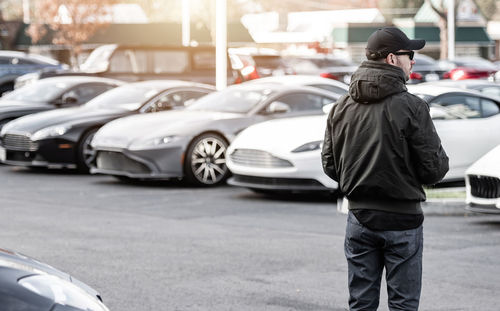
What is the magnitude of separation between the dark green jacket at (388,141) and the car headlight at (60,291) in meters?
1.29

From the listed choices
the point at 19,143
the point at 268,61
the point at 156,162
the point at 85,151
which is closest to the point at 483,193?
the point at 156,162

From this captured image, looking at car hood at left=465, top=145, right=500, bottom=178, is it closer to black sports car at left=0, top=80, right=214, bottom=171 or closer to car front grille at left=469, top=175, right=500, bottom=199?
car front grille at left=469, top=175, right=500, bottom=199

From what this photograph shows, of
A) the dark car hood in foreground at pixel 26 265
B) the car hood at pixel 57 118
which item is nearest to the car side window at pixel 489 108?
the car hood at pixel 57 118

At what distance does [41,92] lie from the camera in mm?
18016

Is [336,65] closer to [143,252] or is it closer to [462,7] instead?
[143,252]

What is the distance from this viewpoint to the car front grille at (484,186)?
9.96 meters

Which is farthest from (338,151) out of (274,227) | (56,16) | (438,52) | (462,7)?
(438,52)

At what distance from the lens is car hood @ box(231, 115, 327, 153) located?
12.0 meters

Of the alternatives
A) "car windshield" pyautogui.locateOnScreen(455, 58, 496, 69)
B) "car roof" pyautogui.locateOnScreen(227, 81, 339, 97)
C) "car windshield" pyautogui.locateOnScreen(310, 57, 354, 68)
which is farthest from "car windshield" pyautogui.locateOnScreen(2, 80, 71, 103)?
"car windshield" pyautogui.locateOnScreen(455, 58, 496, 69)

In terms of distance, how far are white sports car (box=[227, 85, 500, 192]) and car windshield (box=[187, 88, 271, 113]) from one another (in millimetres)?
1530

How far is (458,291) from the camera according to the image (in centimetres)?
702

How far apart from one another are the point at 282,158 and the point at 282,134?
45 centimetres

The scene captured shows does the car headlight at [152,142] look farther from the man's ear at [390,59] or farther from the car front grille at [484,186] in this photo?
the man's ear at [390,59]

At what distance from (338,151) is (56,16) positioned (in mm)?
48814
